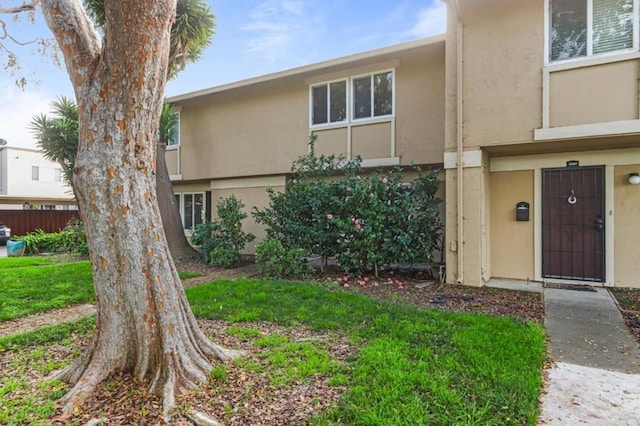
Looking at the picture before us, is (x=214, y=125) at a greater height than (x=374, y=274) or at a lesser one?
greater

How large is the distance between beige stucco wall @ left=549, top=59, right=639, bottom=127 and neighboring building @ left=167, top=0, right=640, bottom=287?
2 centimetres

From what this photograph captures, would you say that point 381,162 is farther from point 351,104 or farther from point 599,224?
point 599,224

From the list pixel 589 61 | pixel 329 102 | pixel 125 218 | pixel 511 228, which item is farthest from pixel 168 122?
pixel 589 61

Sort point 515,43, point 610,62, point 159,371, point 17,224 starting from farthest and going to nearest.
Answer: point 17,224 → point 515,43 → point 610,62 → point 159,371

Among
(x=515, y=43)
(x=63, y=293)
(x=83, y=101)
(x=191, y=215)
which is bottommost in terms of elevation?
(x=63, y=293)

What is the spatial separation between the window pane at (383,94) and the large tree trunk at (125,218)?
6.73 meters

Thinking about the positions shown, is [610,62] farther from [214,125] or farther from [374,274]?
[214,125]

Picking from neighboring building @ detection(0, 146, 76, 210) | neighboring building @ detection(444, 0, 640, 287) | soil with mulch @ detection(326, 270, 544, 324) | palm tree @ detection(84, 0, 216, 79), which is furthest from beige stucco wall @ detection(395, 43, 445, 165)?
neighboring building @ detection(0, 146, 76, 210)

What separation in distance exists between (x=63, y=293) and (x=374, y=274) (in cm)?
634

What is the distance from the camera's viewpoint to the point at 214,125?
12.1m

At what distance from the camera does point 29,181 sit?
95.1 ft

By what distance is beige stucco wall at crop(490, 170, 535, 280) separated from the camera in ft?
25.0

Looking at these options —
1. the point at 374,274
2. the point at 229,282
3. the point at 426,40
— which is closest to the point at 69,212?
the point at 229,282

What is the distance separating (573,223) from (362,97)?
5.74 m
